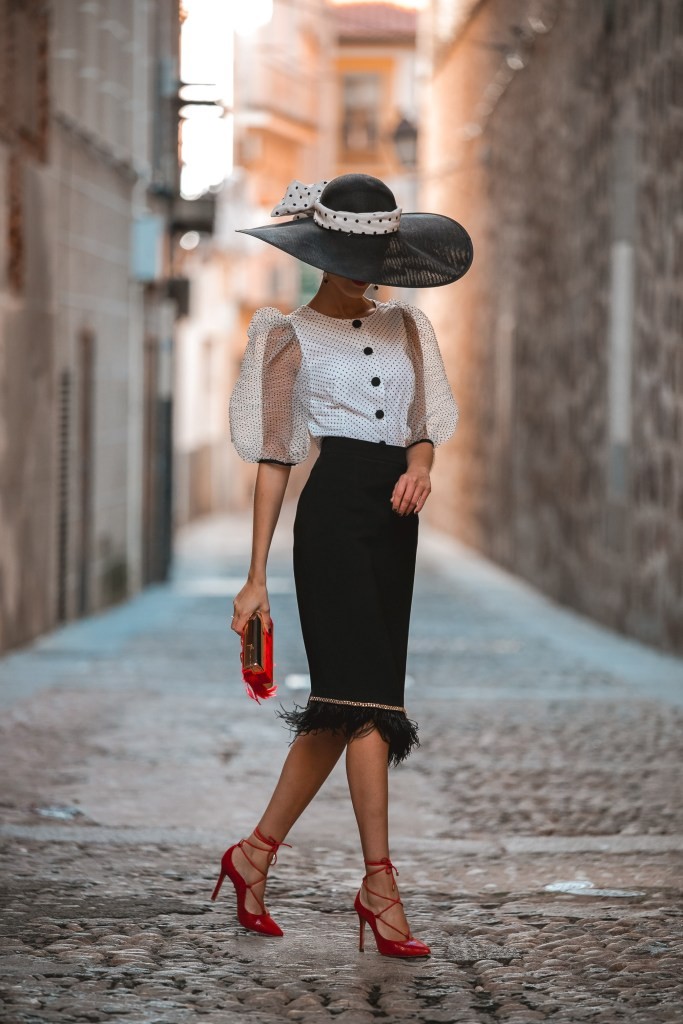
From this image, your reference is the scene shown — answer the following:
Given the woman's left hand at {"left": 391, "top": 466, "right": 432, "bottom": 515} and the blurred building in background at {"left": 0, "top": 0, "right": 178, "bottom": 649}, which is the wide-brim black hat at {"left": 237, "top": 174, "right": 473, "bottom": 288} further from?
the blurred building in background at {"left": 0, "top": 0, "right": 178, "bottom": 649}

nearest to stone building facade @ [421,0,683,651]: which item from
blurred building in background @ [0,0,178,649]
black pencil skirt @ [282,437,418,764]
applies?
blurred building in background @ [0,0,178,649]

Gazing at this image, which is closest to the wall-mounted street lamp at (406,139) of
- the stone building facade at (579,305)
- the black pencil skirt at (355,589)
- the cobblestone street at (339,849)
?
the stone building facade at (579,305)

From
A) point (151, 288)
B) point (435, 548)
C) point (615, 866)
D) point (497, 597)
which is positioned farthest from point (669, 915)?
point (435, 548)

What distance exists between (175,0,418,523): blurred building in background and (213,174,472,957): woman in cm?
1698

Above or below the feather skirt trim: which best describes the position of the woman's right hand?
above

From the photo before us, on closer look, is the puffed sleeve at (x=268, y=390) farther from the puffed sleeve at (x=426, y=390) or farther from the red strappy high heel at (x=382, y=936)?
the red strappy high heel at (x=382, y=936)

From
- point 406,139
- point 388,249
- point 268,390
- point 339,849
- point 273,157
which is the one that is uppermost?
point 273,157

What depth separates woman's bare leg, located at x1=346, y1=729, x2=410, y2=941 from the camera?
4.50m

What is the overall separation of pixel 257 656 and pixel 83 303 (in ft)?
33.5

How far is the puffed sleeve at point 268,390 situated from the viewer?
4.63 m

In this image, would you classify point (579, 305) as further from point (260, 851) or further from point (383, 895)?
point (383, 895)

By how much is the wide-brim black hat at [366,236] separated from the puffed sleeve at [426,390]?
124mm

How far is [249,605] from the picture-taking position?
457 cm

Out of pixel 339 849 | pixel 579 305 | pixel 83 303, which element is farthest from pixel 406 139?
pixel 339 849
